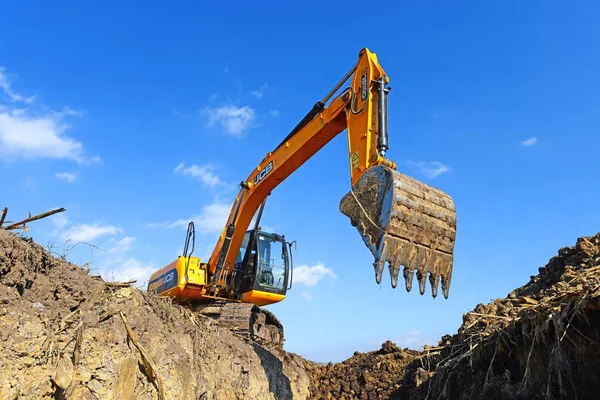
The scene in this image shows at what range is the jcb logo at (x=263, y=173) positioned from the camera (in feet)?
30.7

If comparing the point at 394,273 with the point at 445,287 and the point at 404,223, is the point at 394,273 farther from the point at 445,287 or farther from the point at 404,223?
the point at 445,287

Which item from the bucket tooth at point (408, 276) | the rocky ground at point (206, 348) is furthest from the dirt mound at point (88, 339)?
the bucket tooth at point (408, 276)

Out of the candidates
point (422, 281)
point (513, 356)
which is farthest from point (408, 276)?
point (513, 356)

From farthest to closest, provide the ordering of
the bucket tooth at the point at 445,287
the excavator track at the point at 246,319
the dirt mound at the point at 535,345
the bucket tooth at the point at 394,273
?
the excavator track at the point at 246,319, the bucket tooth at the point at 445,287, the bucket tooth at the point at 394,273, the dirt mound at the point at 535,345

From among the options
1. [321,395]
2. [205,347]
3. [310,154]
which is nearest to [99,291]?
[205,347]

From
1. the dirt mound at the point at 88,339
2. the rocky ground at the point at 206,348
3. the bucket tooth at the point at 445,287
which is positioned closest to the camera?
the dirt mound at the point at 88,339

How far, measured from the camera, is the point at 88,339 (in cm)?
458

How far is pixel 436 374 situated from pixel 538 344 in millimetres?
2218

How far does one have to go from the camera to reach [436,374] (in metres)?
8.10

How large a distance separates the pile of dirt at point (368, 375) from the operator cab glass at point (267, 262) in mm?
1844

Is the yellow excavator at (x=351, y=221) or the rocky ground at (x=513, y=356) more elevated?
the yellow excavator at (x=351, y=221)

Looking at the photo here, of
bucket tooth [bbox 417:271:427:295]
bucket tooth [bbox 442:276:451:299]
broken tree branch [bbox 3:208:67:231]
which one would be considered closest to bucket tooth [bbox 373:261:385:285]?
bucket tooth [bbox 417:271:427:295]

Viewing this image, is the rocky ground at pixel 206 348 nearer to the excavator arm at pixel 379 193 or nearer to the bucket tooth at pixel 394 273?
the excavator arm at pixel 379 193

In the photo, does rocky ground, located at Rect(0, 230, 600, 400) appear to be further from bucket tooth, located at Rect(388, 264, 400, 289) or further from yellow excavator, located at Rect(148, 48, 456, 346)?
bucket tooth, located at Rect(388, 264, 400, 289)
